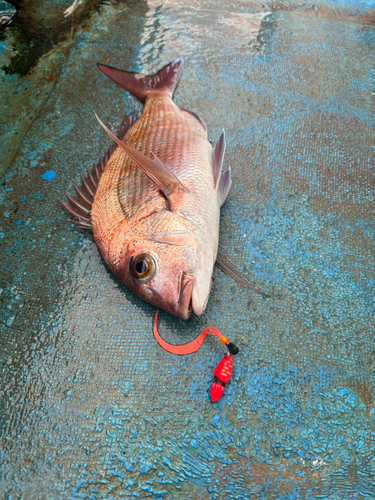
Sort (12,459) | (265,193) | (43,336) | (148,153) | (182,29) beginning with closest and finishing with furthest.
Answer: (12,459) < (43,336) < (148,153) < (265,193) < (182,29)

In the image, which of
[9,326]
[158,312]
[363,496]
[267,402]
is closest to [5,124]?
[9,326]

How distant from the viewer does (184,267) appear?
1.83m

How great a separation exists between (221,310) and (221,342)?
0.71 feet

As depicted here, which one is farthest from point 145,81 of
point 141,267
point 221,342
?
point 221,342

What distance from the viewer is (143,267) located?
1.85m

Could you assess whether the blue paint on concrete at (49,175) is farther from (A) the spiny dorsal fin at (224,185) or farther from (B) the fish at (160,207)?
(A) the spiny dorsal fin at (224,185)

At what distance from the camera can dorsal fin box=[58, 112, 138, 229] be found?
89.2 inches

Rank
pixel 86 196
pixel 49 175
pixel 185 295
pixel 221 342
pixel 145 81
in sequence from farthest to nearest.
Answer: pixel 145 81 < pixel 49 175 < pixel 86 196 < pixel 221 342 < pixel 185 295

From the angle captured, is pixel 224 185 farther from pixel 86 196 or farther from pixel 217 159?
pixel 86 196

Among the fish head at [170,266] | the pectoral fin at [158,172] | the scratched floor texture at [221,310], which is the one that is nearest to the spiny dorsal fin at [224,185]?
the scratched floor texture at [221,310]

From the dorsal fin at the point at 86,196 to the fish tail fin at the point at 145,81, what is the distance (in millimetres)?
632

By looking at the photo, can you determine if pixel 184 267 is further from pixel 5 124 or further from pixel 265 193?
pixel 5 124

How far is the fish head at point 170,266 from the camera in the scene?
1821mm

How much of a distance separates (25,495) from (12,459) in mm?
174
